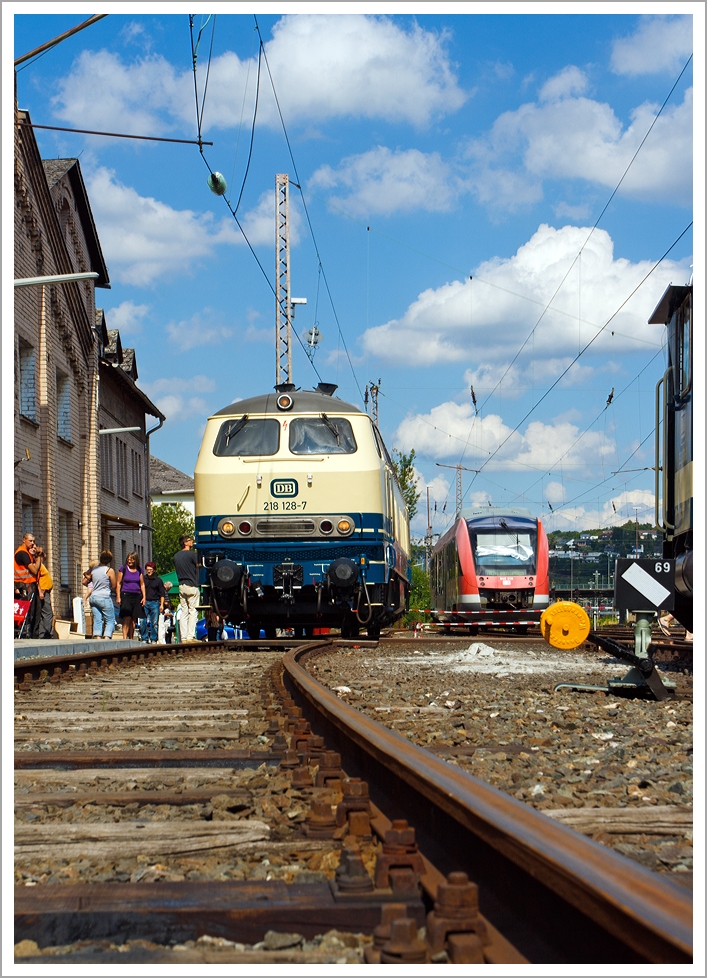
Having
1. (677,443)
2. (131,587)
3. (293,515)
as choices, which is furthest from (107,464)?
(677,443)

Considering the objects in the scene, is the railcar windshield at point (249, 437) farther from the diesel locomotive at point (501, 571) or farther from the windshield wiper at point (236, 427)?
the diesel locomotive at point (501, 571)

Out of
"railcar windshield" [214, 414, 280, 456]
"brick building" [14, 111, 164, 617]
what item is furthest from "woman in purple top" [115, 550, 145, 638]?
"brick building" [14, 111, 164, 617]

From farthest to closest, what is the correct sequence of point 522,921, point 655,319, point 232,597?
1. point 232,597
2. point 655,319
3. point 522,921

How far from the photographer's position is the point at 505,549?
25297 mm

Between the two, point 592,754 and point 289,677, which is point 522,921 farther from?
point 289,677

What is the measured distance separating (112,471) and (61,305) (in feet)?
31.8

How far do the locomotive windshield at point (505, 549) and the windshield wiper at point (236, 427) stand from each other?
37.9ft

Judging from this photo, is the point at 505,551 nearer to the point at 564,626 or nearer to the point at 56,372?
the point at 56,372

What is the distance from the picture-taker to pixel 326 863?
2559mm

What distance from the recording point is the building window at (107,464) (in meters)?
31.6

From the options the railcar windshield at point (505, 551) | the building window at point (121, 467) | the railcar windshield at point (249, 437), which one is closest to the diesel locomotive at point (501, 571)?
the railcar windshield at point (505, 551)

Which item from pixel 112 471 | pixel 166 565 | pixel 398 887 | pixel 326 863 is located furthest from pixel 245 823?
pixel 166 565

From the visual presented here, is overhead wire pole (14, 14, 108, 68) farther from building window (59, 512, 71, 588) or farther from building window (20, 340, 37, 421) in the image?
building window (59, 512, 71, 588)

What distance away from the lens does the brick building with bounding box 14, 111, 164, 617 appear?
21109 mm
